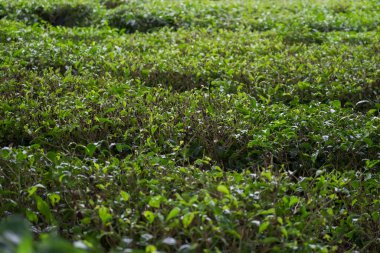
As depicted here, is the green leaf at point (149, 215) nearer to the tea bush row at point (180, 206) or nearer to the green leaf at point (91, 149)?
the tea bush row at point (180, 206)

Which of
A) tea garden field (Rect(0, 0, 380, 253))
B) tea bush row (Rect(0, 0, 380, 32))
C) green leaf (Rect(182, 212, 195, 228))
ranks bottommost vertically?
tea bush row (Rect(0, 0, 380, 32))

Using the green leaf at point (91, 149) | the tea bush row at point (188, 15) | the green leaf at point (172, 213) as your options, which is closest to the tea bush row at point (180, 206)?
the green leaf at point (172, 213)

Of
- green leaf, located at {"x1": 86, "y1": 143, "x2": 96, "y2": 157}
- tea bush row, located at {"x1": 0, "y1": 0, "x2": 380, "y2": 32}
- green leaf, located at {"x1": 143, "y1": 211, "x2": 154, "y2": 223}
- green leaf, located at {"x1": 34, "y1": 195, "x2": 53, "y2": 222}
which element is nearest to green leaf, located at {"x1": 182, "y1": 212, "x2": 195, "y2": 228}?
green leaf, located at {"x1": 143, "y1": 211, "x2": 154, "y2": 223}

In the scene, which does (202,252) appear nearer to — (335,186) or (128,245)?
(128,245)

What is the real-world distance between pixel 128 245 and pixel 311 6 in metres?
6.89

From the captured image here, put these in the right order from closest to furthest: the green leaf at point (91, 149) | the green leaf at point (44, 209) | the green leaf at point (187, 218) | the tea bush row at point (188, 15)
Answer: the green leaf at point (187, 218) → the green leaf at point (44, 209) → the green leaf at point (91, 149) → the tea bush row at point (188, 15)

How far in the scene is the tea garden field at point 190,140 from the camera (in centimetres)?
246

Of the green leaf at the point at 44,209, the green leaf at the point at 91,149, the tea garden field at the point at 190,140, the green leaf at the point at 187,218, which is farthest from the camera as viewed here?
the green leaf at the point at 91,149

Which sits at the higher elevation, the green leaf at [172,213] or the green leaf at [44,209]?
the green leaf at [172,213]

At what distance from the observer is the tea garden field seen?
2.46 m

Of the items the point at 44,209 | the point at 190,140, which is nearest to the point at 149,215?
the point at 44,209

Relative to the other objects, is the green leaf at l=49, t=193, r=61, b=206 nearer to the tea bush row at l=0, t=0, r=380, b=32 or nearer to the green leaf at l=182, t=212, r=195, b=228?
the green leaf at l=182, t=212, r=195, b=228

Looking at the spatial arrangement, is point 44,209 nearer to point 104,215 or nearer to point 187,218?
point 104,215

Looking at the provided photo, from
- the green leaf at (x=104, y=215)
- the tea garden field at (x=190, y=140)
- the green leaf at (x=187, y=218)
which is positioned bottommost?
the tea garden field at (x=190, y=140)
